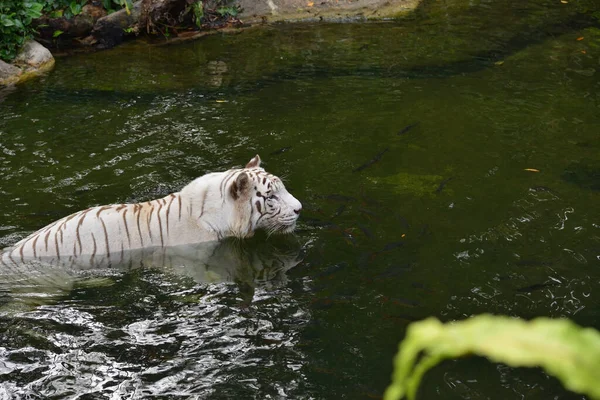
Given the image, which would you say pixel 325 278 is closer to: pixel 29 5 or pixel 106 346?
pixel 106 346

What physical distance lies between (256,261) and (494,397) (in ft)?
7.79

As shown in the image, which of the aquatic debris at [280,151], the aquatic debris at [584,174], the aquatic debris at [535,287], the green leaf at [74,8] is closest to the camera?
the aquatic debris at [535,287]

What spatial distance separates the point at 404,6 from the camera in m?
13.1

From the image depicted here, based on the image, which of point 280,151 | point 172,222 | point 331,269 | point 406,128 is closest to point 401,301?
point 331,269

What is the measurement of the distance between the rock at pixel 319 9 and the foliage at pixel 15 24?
12.2ft

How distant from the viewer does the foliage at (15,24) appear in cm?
1058

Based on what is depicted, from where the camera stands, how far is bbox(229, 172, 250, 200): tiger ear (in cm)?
529

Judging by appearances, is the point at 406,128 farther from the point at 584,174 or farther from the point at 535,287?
the point at 535,287

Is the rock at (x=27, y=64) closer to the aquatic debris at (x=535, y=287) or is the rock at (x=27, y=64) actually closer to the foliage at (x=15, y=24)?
the foliage at (x=15, y=24)

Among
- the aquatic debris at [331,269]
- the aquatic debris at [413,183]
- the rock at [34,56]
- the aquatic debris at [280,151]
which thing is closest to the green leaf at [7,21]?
the rock at [34,56]

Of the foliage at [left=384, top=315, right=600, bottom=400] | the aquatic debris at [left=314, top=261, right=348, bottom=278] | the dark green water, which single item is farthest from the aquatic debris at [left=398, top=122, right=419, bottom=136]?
the foliage at [left=384, top=315, right=600, bottom=400]

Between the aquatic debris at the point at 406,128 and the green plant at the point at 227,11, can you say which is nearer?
the aquatic debris at the point at 406,128

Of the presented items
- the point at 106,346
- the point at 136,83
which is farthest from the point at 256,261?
the point at 136,83

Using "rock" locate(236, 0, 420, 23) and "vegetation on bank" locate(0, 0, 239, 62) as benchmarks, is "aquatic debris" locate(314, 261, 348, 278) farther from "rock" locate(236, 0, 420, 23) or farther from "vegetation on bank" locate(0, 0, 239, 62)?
"rock" locate(236, 0, 420, 23)
